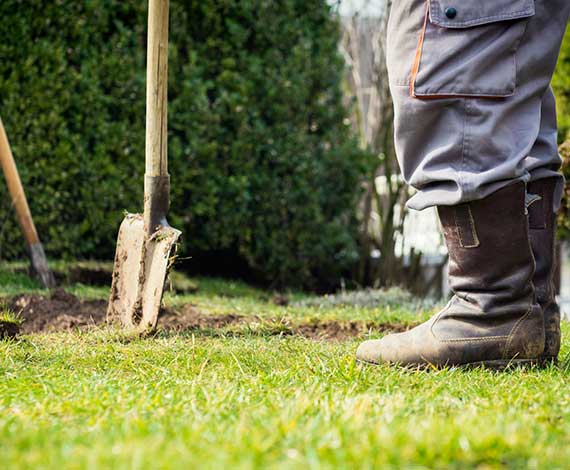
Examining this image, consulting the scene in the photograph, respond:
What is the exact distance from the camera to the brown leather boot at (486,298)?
212 centimetres

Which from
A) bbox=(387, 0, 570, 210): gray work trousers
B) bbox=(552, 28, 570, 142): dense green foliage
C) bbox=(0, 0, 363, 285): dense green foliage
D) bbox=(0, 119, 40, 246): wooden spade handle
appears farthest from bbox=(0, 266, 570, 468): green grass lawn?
bbox=(552, 28, 570, 142): dense green foliage

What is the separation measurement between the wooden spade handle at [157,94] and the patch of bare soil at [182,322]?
26.1 inches

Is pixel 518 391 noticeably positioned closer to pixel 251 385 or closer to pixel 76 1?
pixel 251 385

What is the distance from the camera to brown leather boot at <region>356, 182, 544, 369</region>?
212 cm

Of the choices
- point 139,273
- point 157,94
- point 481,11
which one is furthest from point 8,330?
point 481,11

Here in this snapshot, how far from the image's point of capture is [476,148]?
6.77 feet

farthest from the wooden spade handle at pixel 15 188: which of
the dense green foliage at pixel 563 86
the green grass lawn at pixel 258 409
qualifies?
the dense green foliage at pixel 563 86

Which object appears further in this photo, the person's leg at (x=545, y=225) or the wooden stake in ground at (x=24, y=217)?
the wooden stake in ground at (x=24, y=217)

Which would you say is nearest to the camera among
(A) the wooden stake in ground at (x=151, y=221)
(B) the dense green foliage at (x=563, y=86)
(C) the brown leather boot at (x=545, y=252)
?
(C) the brown leather boot at (x=545, y=252)

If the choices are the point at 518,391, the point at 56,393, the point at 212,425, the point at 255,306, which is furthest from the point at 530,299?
the point at 255,306

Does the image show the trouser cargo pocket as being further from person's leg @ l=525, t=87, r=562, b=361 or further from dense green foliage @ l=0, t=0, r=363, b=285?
dense green foliage @ l=0, t=0, r=363, b=285

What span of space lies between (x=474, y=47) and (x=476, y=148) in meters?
0.27

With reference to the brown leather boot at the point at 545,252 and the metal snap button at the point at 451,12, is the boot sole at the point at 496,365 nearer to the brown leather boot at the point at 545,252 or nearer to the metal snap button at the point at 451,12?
the brown leather boot at the point at 545,252

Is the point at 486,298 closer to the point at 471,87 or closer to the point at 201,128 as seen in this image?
the point at 471,87
